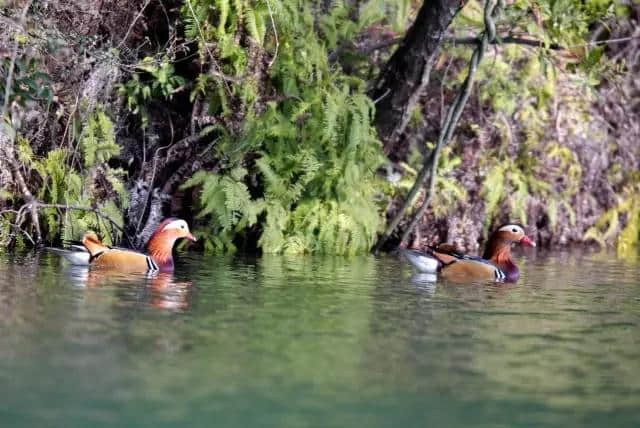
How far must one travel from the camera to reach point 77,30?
11930 millimetres

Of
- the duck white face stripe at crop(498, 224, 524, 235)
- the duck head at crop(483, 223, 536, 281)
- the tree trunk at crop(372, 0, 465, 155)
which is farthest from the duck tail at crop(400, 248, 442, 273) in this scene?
the tree trunk at crop(372, 0, 465, 155)

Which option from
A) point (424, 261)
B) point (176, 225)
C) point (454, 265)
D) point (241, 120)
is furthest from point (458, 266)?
point (241, 120)

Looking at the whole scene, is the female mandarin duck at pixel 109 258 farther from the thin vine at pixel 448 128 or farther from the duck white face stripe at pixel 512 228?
the thin vine at pixel 448 128

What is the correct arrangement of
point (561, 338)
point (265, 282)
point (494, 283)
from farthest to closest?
1. point (494, 283)
2. point (265, 282)
3. point (561, 338)

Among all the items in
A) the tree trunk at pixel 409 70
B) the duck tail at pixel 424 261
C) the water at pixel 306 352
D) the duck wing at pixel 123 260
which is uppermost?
the tree trunk at pixel 409 70

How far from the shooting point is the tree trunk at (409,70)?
12.8m

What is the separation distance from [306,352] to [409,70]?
7.70 meters

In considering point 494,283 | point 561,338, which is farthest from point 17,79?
Result: point 561,338

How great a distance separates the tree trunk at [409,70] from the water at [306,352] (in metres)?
3.98

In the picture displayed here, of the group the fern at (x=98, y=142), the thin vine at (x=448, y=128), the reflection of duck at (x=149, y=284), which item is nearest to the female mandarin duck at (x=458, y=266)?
the reflection of duck at (x=149, y=284)

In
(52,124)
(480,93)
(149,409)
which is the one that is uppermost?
(480,93)

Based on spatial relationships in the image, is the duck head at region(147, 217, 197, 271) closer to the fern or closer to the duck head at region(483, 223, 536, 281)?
the fern

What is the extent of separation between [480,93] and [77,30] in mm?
5930

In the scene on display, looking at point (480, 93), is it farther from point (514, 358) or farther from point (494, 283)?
point (514, 358)
